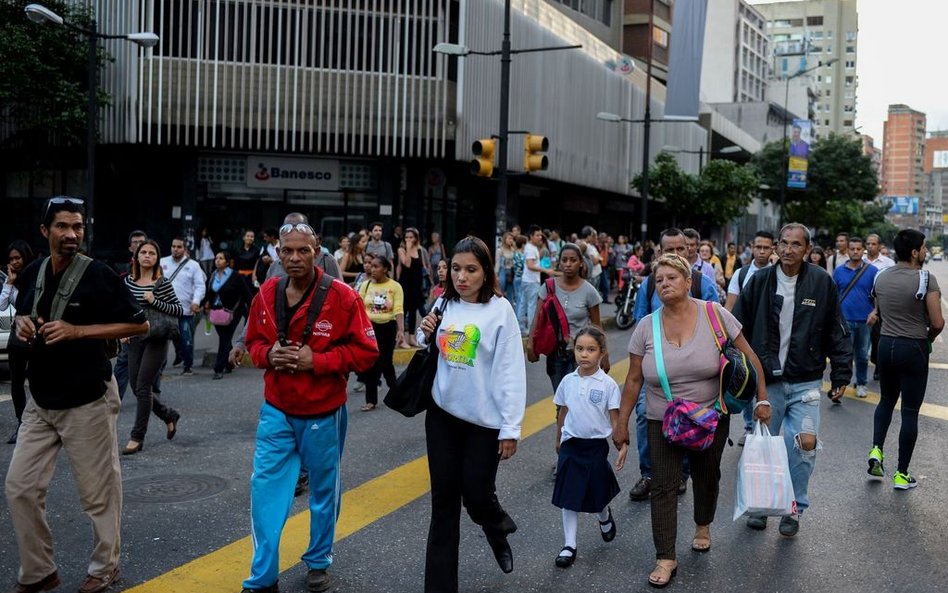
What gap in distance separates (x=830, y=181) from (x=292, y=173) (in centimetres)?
4314

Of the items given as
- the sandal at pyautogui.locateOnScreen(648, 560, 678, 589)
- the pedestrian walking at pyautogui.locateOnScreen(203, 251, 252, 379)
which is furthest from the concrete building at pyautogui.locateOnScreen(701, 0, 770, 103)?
the sandal at pyautogui.locateOnScreen(648, 560, 678, 589)

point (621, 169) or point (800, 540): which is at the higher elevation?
point (621, 169)

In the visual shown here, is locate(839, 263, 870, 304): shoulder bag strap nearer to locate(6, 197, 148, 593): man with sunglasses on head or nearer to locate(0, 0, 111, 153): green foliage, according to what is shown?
locate(6, 197, 148, 593): man with sunglasses on head

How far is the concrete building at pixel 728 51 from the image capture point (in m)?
92.2

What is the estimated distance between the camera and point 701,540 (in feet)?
17.9

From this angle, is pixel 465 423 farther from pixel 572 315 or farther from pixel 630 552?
pixel 572 315

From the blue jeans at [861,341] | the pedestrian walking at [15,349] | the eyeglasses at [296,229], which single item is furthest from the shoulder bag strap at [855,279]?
the pedestrian walking at [15,349]

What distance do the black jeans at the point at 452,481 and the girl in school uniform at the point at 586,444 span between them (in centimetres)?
91

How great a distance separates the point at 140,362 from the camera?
24.9 ft

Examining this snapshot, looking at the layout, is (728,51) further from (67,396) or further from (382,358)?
(67,396)

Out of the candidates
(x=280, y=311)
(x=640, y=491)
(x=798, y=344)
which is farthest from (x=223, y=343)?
(x=798, y=344)

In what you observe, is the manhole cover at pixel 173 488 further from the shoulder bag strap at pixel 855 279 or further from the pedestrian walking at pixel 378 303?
the shoulder bag strap at pixel 855 279

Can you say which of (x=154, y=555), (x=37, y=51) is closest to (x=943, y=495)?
(x=154, y=555)

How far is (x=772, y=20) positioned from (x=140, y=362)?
494 feet
